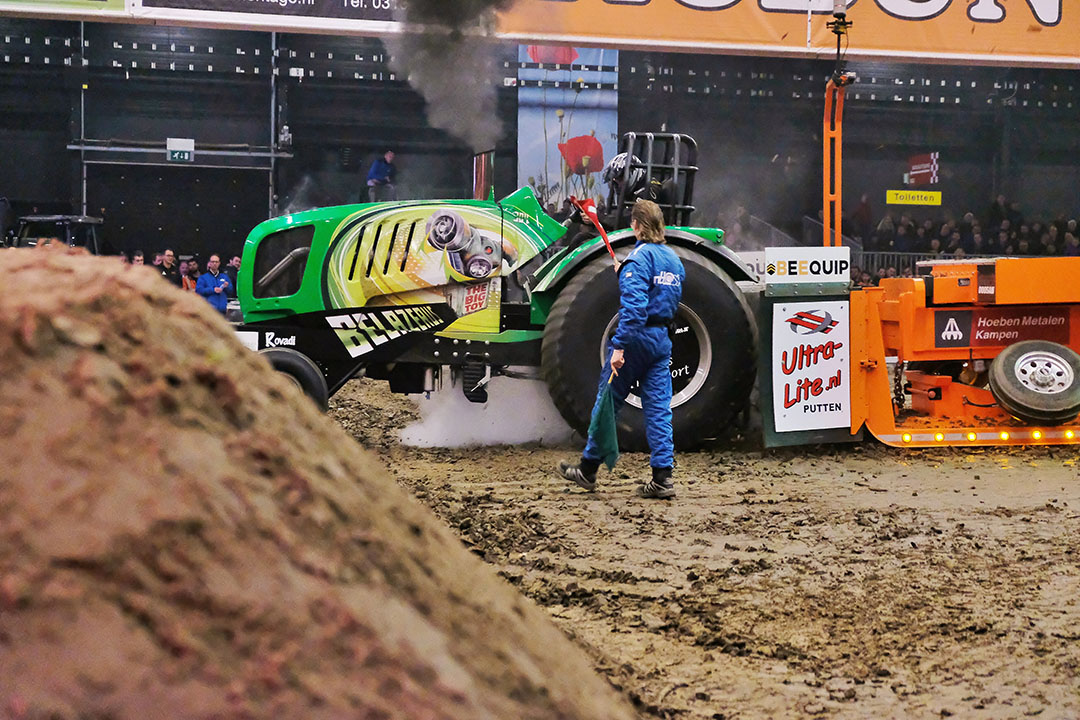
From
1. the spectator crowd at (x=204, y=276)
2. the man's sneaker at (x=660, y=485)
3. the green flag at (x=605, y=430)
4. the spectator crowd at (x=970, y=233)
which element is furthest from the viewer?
the spectator crowd at (x=970, y=233)

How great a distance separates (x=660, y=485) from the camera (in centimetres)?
630

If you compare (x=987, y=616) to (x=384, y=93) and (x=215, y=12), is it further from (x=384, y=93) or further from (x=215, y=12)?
(x=384, y=93)

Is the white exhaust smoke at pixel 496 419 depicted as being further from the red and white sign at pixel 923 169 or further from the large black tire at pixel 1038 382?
the red and white sign at pixel 923 169

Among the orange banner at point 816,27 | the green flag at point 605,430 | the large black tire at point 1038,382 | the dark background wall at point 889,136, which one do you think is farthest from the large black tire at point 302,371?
the dark background wall at point 889,136

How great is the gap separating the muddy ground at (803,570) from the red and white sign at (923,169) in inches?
509

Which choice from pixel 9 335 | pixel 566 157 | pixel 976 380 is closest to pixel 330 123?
pixel 566 157

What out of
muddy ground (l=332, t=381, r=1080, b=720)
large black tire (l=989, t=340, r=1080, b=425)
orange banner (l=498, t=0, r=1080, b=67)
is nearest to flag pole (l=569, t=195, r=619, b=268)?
muddy ground (l=332, t=381, r=1080, b=720)

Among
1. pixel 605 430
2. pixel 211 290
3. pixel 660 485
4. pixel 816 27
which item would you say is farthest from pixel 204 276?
pixel 660 485

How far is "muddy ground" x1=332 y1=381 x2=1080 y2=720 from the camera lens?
3291 millimetres

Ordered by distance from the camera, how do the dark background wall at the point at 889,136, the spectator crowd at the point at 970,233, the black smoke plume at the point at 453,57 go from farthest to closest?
1. the dark background wall at the point at 889,136
2. the spectator crowd at the point at 970,233
3. the black smoke plume at the point at 453,57

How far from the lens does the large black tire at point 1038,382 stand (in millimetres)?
7543

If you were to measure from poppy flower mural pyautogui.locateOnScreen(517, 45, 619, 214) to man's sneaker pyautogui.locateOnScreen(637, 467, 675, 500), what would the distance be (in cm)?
1110

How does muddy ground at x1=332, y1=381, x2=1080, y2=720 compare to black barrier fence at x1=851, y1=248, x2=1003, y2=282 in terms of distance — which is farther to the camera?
black barrier fence at x1=851, y1=248, x2=1003, y2=282

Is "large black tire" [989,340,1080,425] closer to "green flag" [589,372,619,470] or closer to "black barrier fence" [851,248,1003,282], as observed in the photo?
"green flag" [589,372,619,470]
